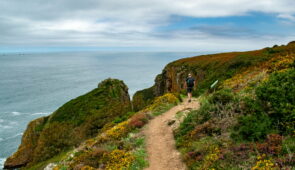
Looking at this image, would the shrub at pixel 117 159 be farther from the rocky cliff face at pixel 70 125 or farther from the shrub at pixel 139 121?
the rocky cliff face at pixel 70 125

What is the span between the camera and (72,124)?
38219 millimetres

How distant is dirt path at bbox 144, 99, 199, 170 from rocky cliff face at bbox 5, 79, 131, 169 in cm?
1379

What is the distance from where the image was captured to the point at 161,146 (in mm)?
13383

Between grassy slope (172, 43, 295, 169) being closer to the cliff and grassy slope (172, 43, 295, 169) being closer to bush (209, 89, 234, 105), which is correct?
bush (209, 89, 234, 105)

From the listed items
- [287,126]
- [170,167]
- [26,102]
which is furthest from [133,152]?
[26,102]

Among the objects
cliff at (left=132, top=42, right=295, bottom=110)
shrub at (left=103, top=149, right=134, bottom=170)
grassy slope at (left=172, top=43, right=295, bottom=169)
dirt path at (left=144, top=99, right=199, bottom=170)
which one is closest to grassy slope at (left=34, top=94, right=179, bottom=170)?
shrub at (left=103, top=149, right=134, bottom=170)

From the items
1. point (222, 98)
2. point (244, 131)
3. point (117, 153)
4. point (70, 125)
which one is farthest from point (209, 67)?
point (117, 153)

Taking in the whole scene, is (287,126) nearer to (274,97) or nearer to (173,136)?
(274,97)

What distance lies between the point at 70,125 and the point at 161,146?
2780 centimetres

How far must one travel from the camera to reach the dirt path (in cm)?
1099

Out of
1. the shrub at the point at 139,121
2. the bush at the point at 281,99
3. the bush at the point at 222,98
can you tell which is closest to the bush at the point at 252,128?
the bush at the point at 281,99

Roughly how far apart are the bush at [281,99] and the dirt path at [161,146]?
15.4 ft

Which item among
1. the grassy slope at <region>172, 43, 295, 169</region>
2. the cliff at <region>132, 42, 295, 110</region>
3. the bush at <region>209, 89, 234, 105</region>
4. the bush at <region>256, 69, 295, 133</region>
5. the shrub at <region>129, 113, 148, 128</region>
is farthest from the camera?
the cliff at <region>132, 42, 295, 110</region>

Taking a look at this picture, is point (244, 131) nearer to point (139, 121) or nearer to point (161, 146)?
point (161, 146)
